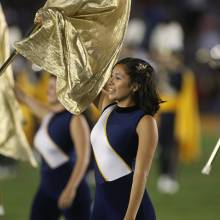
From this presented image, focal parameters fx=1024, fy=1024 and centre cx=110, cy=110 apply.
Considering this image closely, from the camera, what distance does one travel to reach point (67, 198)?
21.6ft

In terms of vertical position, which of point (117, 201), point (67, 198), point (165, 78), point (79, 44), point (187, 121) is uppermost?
point (79, 44)

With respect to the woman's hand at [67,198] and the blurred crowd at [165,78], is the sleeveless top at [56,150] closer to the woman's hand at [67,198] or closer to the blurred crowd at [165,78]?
the woman's hand at [67,198]

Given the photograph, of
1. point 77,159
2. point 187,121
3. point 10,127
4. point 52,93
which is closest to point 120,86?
point 77,159

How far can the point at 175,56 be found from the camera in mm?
13008

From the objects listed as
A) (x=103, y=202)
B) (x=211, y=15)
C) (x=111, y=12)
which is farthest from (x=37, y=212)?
(x=211, y=15)

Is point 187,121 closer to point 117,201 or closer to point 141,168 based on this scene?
point 117,201

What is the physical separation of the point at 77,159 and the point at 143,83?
4.51 feet

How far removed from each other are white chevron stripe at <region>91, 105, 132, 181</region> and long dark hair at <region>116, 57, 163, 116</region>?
0.25 metres

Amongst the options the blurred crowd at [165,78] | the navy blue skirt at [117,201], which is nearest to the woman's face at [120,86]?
the navy blue skirt at [117,201]

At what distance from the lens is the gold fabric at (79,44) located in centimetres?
557

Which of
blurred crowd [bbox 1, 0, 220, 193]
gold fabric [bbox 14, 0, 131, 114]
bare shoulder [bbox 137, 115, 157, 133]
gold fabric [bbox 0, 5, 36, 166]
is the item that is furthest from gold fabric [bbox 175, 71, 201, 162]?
bare shoulder [bbox 137, 115, 157, 133]

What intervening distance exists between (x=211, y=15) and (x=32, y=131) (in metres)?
→ 10.9

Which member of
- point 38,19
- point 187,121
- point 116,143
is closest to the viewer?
point 116,143

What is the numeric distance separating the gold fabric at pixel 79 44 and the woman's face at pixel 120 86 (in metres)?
0.10
